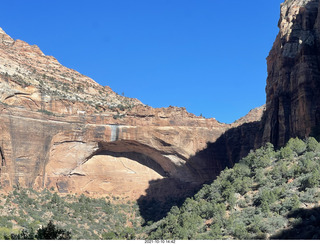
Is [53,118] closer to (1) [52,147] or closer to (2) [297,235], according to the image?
(1) [52,147]

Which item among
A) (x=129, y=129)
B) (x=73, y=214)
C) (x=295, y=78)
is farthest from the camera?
(x=129, y=129)

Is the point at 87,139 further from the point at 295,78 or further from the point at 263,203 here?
the point at 263,203

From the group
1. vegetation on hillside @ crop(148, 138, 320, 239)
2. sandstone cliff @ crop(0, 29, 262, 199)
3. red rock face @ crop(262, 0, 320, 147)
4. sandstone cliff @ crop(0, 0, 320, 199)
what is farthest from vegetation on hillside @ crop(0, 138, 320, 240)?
red rock face @ crop(262, 0, 320, 147)

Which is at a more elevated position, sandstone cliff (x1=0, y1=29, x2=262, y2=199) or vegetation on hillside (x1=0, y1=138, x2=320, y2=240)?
sandstone cliff (x1=0, y1=29, x2=262, y2=199)

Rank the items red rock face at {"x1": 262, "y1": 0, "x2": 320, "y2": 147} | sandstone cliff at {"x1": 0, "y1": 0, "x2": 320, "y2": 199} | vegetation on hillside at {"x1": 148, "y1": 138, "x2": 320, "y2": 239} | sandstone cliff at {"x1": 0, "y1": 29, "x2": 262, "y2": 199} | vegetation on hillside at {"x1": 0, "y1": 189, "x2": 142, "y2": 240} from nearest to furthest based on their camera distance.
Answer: vegetation on hillside at {"x1": 148, "y1": 138, "x2": 320, "y2": 239}, vegetation on hillside at {"x1": 0, "y1": 189, "x2": 142, "y2": 240}, red rock face at {"x1": 262, "y1": 0, "x2": 320, "y2": 147}, sandstone cliff at {"x1": 0, "y1": 0, "x2": 320, "y2": 199}, sandstone cliff at {"x1": 0, "y1": 29, "x2": 262, "y2": 199}

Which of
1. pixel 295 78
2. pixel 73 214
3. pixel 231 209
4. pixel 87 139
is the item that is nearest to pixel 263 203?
pixel 231 209

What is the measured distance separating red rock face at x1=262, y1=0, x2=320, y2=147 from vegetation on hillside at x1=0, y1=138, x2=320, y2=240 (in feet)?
13.9

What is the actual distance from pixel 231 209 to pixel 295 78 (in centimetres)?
2061

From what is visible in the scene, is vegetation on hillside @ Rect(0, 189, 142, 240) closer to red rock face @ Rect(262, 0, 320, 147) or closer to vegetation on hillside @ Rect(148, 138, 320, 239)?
vegetation on hillside @ Rect(148, 138, 320, 239)

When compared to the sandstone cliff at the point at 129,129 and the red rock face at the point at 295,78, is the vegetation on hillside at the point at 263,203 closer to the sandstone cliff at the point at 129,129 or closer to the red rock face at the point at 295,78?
the red rock face at the point at 295,78

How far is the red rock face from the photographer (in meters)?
43.2

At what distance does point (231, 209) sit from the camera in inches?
1303

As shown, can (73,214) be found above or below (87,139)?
below

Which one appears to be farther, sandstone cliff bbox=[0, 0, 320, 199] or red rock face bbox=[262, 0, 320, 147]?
sandstone cliff bbox=[0, 0, 320, 199]
